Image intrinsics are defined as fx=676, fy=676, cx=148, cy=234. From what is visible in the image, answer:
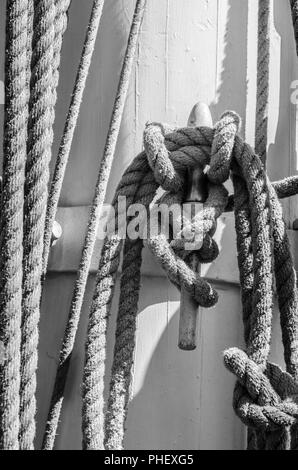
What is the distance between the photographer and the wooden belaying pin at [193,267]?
777 mm

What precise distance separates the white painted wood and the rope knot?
28 cm

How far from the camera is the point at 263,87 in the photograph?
1.06 meters

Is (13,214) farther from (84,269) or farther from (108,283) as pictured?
(84,269)

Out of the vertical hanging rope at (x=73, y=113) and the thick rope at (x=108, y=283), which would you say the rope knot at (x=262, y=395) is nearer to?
the thick rope at (x=108, y=283)

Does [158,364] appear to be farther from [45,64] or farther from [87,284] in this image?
[45,64]

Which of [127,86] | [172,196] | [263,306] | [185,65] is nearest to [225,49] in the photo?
[185,65]

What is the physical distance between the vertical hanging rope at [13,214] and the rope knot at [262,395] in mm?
250

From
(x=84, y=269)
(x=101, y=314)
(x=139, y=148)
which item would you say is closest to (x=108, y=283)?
Result: (x=101, y=314)

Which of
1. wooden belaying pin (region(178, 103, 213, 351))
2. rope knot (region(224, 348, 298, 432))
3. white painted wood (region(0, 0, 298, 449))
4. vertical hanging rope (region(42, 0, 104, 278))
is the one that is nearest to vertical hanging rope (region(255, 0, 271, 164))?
white painted wood (region(0, 0, 298, 449))

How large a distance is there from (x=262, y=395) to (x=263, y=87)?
52cm

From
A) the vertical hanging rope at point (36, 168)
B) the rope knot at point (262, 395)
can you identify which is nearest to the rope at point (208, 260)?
the rope knot at point (262, 395)

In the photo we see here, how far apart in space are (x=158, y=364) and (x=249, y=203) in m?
0.32

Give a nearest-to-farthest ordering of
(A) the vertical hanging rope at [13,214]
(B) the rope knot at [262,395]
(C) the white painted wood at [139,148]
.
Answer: (A) the vertical hanging rope at [13,214]
(B) the rope knot at [262,395]
(C) the white painted wood at [139,148]

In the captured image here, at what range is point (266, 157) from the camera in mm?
1098
